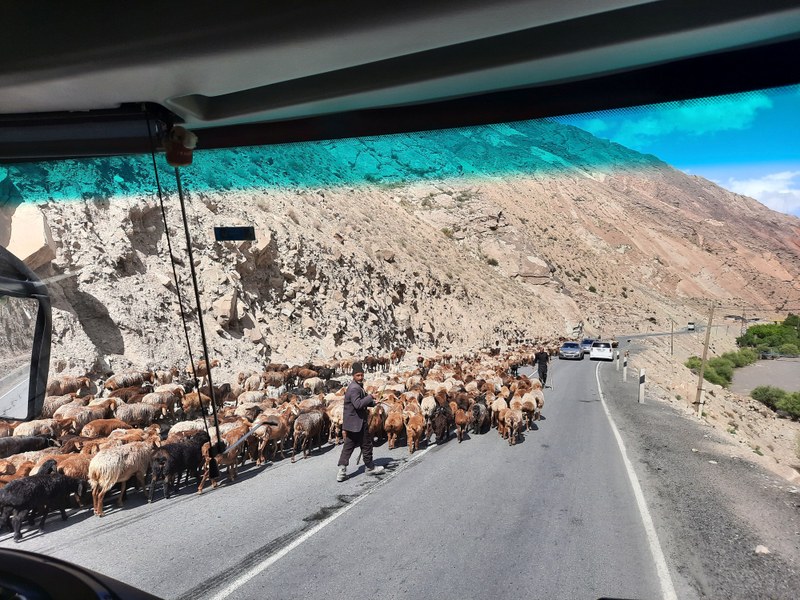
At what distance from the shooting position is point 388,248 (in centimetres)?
3975

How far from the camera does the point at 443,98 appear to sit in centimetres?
289

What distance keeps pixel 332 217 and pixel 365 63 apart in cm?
3598

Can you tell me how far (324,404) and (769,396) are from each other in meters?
37.1

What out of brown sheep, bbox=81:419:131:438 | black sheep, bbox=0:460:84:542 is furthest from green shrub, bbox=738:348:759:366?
black sheep, bbox=0:460:84:542

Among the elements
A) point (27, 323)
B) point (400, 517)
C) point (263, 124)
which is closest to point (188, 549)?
point (400, 517)

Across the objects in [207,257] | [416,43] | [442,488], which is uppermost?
[416,43]

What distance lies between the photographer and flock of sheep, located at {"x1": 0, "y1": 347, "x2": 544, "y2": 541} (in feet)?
Result: 24.4

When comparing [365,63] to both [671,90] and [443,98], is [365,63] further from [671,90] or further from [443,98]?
[671,90]

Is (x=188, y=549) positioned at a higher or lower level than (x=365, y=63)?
lower

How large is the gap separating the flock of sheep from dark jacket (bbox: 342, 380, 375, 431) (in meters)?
1.68

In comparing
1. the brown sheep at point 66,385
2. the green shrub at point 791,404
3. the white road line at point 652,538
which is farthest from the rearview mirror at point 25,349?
the green shrub at point 791,404

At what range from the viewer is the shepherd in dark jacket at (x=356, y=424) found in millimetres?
8781

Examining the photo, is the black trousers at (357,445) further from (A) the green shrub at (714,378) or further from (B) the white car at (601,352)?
(A) the green shrub at (714,378)

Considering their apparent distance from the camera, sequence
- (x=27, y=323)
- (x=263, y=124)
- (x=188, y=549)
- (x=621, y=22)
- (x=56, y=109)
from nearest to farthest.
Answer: (x=621, y=22) → (x=56, y=109) → (x=263, y=124) → (x=27, y=323) → (x=188, y=549)
